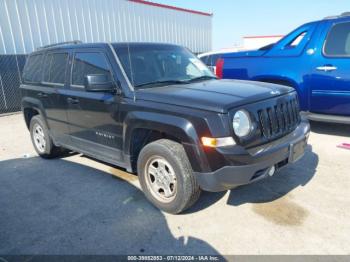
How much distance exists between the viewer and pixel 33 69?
5551 millimetres

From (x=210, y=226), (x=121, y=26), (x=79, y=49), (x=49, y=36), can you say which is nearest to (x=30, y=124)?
(x=79, y=49)

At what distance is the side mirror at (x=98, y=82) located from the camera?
11.6 feet

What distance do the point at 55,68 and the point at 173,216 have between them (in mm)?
3036

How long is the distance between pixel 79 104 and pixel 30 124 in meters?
1.99

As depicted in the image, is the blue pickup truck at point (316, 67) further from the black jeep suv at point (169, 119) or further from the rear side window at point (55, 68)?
the rear side window at point (55, 68)

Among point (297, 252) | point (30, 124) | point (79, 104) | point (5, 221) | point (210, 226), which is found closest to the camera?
point (297, 252)

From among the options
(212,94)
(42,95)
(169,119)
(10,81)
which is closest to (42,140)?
(42,95)

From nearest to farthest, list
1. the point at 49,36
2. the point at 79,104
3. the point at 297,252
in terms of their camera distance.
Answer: the point at 297,252
the point at 79,104
the point at 49,36

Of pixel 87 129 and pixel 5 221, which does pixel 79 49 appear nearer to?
pixel 87 129

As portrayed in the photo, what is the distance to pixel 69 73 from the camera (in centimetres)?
454

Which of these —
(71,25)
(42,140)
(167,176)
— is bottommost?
(42,140)

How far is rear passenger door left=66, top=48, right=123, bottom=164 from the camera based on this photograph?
12.6 ft

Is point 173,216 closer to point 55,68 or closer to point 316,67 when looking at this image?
point 55,68

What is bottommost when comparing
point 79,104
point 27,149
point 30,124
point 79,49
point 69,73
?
point 27,149
